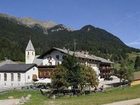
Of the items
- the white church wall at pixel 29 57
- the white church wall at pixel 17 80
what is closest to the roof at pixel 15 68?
the white church wall at pixel 17 80

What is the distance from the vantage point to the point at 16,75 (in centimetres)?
9444

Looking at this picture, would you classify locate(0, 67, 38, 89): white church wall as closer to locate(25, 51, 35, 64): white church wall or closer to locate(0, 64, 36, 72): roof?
locate(0, 64, 36, 72): roof

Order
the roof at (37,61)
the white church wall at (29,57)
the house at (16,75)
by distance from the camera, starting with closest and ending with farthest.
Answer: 1. the house at (16,75)
2. the roof at (37,61)
3. the white church wall at (29,57)

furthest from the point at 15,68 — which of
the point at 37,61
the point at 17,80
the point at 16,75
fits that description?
the point at 37,61

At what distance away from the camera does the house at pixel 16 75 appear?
9375 cm

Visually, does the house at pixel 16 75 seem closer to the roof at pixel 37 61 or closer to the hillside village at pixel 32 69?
the hillside village at pixel 32 69

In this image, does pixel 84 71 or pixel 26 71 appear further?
pixel 26 71

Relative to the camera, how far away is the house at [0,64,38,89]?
93.8 m

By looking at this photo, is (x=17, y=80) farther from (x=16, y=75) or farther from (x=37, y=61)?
(x=37, y=61)

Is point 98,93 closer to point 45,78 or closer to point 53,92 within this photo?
point 53,92

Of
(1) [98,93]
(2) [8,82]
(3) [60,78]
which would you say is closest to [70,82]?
(3) [60,78]

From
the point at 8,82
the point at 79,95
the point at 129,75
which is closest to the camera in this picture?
the point at 79,95

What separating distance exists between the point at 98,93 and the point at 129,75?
2241 centimetres

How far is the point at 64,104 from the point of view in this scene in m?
47.6
